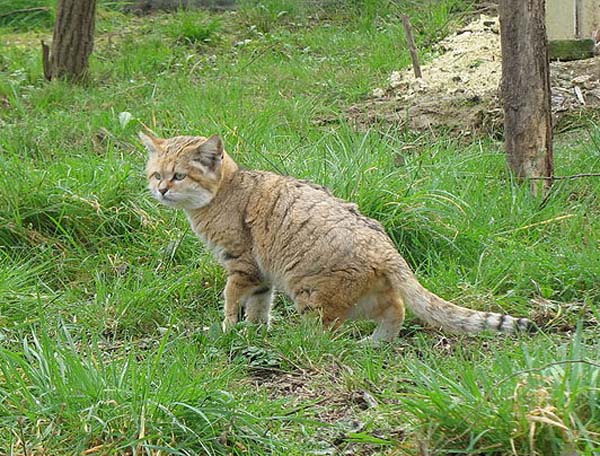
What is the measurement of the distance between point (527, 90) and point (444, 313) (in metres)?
2.03

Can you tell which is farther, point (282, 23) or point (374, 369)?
point (282, 23)

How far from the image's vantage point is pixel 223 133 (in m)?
7.33

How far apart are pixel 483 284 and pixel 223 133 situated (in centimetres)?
244

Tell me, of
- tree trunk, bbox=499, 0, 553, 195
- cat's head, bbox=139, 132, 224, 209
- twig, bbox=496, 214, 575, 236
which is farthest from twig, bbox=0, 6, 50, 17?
twig, bbox=496, 214, 575, 236

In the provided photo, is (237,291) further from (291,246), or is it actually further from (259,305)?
(291,246)

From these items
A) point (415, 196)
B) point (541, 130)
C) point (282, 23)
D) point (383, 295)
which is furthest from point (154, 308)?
point (282, 23)

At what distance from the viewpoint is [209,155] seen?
5.59 m

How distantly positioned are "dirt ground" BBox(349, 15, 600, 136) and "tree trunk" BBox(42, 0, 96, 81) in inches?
98.6

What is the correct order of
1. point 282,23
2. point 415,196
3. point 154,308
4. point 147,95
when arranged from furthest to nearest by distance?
1. point 282,23
2. point 147,95
3. point 415,196
4. point 154,308

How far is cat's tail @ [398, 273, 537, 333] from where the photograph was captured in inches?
194

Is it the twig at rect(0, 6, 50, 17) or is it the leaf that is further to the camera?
the twig at rect(0, 6, 50, 17)

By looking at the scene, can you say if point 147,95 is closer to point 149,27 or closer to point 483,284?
point 149,27

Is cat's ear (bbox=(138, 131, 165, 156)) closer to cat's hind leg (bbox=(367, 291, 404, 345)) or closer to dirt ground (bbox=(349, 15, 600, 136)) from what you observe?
cat's hind leg (bbox=(367, 291, 404, 345))

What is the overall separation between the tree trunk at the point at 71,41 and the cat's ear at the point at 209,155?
416 centimetres
